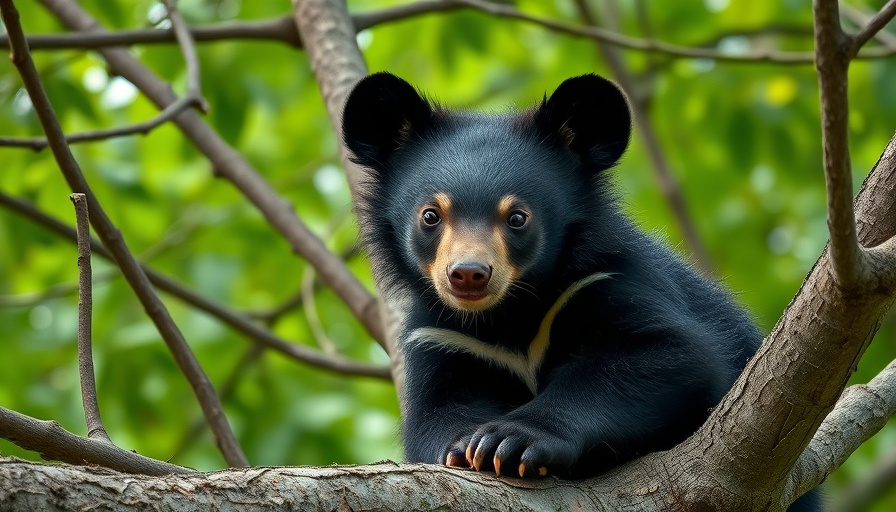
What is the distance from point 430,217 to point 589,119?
993 mm

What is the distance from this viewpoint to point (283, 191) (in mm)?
9898

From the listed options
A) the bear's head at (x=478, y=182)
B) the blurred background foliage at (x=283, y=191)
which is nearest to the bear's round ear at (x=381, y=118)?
the bear's head at (x=478, y=182)

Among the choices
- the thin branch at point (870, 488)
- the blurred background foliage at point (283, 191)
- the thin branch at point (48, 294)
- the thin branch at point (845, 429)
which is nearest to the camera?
the thin branch at point (845, 429)

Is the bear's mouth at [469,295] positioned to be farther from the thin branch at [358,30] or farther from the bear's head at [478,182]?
the thin branch at [358,30]

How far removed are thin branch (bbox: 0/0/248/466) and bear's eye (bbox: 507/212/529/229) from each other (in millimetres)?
1601

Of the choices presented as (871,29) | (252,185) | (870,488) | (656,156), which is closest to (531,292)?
(252,185)

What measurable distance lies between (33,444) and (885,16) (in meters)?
2.49

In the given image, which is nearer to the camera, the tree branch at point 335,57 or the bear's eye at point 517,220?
the bear's eye at point 517,220

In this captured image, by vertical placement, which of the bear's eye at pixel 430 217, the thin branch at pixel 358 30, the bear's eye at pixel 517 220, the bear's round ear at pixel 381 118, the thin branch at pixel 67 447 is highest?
the thin branch at pixel 358 30

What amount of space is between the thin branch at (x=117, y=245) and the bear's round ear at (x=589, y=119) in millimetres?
2084

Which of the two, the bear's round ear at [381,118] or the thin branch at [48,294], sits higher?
the thin branch at [48,294]

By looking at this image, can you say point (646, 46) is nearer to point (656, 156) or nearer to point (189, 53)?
point (189, 53)

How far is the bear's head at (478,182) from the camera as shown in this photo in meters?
4.97

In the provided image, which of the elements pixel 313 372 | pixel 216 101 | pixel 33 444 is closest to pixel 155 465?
pixel 33 444
